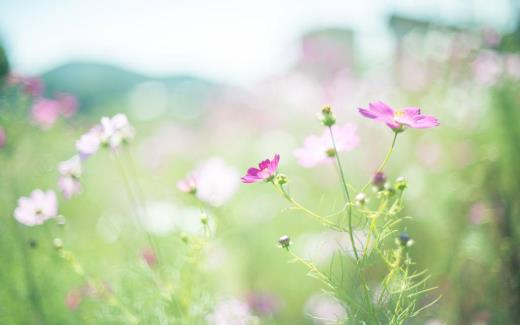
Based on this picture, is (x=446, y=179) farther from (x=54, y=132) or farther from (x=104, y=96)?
(x=104, y=96)

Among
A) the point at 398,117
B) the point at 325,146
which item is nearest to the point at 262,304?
the point at 325,146

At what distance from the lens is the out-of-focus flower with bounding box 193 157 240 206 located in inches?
39.4

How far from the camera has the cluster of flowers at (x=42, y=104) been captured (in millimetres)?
1399

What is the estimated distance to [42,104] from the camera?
65.1 inches

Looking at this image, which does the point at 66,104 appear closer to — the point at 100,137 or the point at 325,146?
the point at 100,137

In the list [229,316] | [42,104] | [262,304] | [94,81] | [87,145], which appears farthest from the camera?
[94,81]

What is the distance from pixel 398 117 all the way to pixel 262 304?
1.09m

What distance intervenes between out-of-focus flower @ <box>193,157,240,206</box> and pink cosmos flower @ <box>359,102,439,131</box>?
1.64 feet

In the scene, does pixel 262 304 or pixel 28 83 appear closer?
pixel 28 83

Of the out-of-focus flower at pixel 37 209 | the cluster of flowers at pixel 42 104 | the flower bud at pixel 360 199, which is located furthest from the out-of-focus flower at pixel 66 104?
the flower bud at pixel 360 199

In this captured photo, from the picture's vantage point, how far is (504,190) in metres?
1.75

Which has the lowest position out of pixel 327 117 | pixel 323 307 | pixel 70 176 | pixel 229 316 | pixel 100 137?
pixel 323 307

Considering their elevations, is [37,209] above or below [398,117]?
below

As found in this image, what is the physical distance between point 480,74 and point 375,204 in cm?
125
